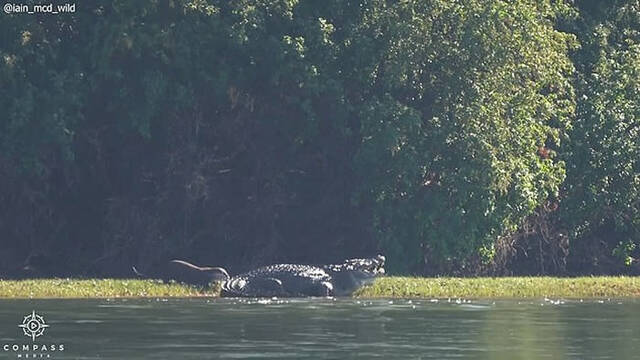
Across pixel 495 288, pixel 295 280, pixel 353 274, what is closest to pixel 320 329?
pixel 295 280

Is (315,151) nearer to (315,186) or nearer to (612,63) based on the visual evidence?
(315,186)

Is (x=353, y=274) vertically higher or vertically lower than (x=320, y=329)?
higher

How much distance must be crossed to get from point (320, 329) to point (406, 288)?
10.3 meters

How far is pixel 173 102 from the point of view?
4084 cm

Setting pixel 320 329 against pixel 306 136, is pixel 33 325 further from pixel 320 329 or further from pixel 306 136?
pixel 306 136

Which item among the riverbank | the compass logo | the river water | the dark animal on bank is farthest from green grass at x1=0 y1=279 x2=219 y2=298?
the compass logo

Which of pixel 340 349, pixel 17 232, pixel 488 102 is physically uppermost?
pixel 488 102

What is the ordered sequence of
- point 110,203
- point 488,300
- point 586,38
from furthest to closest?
point 586,38 → point 110,203 → point 488,300

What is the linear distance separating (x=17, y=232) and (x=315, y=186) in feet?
24.8

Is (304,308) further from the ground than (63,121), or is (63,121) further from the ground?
(63,121)

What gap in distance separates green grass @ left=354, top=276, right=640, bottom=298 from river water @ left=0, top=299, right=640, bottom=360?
1907 millimetres

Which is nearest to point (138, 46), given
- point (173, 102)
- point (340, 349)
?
point (173, 102)

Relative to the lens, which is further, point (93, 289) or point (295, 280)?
point (295, 280)

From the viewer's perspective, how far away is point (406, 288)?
3712 cm
